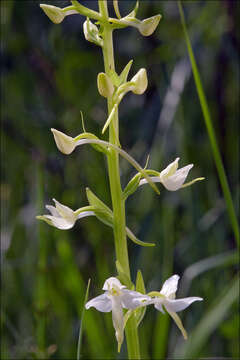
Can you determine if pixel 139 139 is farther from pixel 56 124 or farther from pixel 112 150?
pixel 112 150

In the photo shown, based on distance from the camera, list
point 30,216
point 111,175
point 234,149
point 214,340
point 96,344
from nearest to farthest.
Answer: point 111,175
point 96,344
point 214,340
point 30,216
point 234,149

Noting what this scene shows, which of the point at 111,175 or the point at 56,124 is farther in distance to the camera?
the point at 56,124

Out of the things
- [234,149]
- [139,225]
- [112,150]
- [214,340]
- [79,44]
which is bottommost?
[214,340]

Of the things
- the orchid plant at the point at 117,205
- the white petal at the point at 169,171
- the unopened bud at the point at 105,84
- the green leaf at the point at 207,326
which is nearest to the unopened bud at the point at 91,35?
the orchid plant at the point at 117,205

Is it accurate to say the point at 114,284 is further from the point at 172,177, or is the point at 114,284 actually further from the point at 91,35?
the point at 91,35

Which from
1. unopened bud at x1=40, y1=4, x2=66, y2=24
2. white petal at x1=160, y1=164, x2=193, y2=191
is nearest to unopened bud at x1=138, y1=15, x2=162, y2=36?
unopened bud at x1=40, y1=4, x2=66, y2=24

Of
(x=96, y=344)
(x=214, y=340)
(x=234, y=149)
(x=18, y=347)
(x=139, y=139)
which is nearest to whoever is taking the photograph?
(x=96, y=344)

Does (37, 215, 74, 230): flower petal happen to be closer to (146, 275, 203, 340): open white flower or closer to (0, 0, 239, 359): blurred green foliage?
(146, 275, 203, 340): open white flower

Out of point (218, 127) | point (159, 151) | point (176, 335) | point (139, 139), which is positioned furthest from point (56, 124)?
point (176, 335)
